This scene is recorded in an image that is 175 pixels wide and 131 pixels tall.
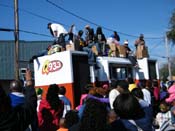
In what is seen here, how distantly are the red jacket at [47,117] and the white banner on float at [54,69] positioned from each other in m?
5.10

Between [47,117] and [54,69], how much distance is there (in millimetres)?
5879

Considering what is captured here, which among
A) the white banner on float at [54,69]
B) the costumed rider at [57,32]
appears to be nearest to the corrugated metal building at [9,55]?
the costumed rider at [57,32]

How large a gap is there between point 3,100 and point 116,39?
47.5 ft

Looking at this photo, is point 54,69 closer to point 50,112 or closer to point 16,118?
point 50,112

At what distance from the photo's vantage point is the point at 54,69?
13.0m

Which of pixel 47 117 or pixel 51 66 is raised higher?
pixel 51 66

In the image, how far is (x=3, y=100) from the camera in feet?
10.1

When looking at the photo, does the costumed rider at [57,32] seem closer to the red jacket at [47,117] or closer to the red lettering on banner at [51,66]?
the red lettering on banner at [51,66]

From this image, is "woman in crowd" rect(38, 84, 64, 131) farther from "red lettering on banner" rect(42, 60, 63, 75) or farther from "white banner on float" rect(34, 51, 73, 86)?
"red lettering on banner" rect(42, 60, 63, 75)

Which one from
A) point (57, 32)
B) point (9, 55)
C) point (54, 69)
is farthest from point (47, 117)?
point (9, 55)

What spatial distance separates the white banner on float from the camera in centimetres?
1237

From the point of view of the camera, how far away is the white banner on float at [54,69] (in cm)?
1237

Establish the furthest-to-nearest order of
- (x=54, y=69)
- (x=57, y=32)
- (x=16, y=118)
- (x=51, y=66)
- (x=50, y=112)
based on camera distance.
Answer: (x=57, y=32) → (x=51, y=66) → (x=54, y=69) → (x=50, y=112) → (x=16, y=118)

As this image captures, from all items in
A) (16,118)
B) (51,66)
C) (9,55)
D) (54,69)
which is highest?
(9,55)
